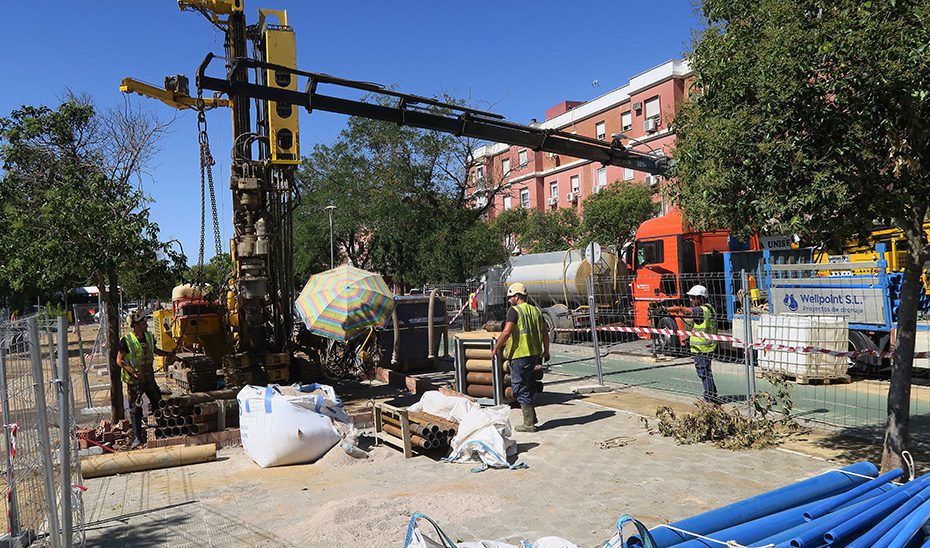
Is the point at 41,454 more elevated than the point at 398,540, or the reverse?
the point at 41,454

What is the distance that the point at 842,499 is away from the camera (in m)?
4.23

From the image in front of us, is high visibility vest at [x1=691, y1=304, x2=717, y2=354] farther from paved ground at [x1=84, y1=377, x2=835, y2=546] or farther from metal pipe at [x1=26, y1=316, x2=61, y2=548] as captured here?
metal pipe at [x1=26, y1=316, x2=61, y2=548]

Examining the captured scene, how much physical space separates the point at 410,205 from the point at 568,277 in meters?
11.5

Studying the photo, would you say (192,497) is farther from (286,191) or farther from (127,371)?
(286,191)

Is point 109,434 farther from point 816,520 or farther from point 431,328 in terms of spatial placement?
point 816,520

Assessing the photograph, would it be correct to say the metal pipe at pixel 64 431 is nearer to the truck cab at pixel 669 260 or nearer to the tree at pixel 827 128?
the tree at pixel 827 128

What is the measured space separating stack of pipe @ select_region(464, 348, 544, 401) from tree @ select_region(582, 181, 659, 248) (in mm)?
24283

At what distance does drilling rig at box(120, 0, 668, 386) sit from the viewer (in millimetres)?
10523

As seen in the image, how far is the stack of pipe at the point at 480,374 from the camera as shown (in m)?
9.94

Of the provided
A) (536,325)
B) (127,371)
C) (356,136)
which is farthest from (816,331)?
(356,136)

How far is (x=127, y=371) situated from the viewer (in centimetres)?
853

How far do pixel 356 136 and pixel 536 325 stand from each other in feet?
81.0

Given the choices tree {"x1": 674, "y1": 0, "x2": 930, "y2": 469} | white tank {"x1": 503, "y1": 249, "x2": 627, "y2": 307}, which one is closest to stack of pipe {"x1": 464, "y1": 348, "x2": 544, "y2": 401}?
tree {"x1": 674, "y1": 0, "x2": 930, "y2": 469}

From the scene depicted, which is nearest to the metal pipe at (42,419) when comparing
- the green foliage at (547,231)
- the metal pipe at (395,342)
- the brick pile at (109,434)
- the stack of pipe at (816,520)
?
the stack of pipe at (816,520)
